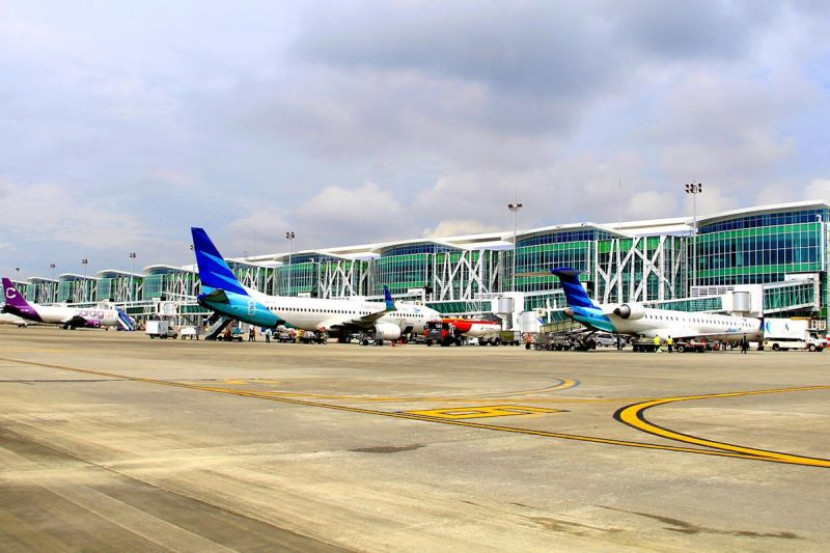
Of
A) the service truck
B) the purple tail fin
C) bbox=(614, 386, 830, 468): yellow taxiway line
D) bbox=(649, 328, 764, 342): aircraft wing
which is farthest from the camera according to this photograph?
the purple tail fin

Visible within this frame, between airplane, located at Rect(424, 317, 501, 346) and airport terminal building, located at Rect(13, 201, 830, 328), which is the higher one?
airport terminal building, located at Rect(13, 201, 830, 328)

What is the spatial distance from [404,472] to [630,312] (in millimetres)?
56232

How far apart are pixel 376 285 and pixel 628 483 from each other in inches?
6229

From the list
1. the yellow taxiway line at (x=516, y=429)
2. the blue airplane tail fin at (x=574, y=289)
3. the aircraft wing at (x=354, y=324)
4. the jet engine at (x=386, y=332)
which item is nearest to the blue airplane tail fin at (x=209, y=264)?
the aircraft wing at (x=354, y=324)

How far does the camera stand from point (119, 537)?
19.9 feet

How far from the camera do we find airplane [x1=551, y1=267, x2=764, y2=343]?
62.2 m

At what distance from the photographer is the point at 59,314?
127m

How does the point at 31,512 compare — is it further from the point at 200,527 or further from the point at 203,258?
the point at 203,258

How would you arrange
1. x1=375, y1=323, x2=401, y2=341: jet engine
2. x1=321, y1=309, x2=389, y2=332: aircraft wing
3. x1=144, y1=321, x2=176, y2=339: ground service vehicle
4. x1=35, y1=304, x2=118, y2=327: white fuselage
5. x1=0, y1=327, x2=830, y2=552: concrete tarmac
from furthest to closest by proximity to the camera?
x1=35, y1=304, x2=118, y2=327: white fuselage
x1=144, y1=321, x2=176, y2=339: ground service vehicle
x1=321, y1=309, x2=389, y2=332: aircraft wing
x1=375, y1=323, x2=401, y2=341: jet engine
x1=0, y1=327, x2=830, y2=552: concrete tarmac

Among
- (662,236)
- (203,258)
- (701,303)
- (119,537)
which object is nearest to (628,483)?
(119,537)

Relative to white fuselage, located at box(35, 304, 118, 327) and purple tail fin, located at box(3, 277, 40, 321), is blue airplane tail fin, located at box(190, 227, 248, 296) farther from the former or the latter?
white fuselage, located at box(35, 304, 118, 327)

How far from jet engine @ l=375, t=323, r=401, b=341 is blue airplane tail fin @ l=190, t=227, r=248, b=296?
49.8 ft

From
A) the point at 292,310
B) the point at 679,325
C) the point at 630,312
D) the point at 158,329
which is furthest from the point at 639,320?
the point at 158,329

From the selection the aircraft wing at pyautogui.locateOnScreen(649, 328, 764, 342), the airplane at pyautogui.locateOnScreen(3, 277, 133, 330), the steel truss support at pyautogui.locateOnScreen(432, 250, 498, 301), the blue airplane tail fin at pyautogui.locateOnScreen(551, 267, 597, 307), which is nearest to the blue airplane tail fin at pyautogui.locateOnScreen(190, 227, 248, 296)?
the blue airplane tail fin at pyautogui.locateOnScreen(551, 267, 597, 307)
